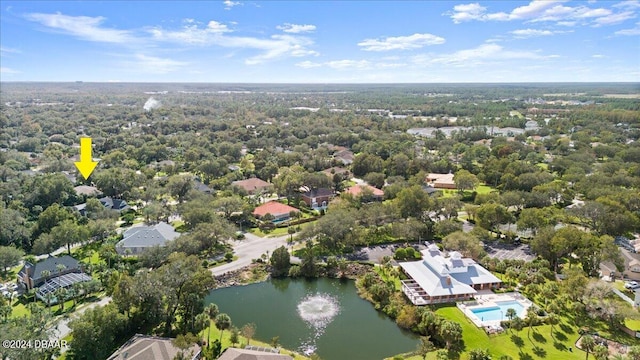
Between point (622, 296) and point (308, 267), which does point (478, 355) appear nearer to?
point (622, 296)

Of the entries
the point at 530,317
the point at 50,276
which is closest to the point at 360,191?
the point at 530,317

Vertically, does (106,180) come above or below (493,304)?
above

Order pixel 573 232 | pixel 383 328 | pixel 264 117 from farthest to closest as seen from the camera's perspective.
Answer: pixel 264 117, pixel 573 232, pixel 383 328

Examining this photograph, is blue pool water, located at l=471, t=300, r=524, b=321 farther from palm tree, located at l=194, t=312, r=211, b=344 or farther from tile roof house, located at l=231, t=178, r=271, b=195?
tile roof house, located at l=231, t=178, r=271, b=195

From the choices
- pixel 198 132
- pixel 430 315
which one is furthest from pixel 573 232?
pixel 198 132

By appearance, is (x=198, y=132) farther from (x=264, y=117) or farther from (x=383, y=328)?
(x=383, y=328)

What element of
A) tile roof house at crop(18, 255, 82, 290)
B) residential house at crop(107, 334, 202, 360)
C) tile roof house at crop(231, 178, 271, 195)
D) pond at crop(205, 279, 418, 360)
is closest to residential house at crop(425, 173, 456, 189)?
tile roof house at crop(231, 178, 271, 195)

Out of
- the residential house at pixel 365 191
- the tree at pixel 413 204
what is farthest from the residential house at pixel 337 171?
the tree at pixel 413 204
